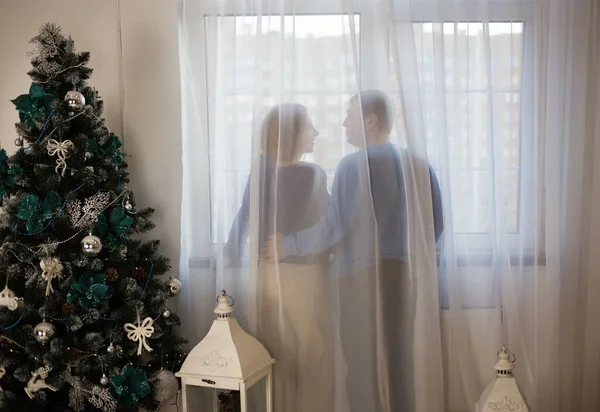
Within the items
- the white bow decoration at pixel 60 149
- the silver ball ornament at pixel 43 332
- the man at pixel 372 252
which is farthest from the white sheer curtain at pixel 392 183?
the silver ball ornament at pixel 43 332

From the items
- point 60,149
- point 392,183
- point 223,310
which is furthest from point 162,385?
point 392,183

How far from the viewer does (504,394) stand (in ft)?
7.03

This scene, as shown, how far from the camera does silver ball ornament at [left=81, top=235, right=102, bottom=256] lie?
7.16ft

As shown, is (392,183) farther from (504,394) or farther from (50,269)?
(50,269)

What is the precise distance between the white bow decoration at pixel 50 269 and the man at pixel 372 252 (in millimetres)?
794

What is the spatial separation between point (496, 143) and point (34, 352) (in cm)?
194

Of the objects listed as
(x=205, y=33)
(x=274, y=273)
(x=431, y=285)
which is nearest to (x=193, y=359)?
(x=274, y=273)

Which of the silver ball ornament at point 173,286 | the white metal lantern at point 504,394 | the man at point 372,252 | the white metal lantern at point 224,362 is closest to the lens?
the white metal lantern at point 504,394

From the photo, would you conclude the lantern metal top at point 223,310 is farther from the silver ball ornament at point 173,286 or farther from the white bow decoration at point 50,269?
the white bow decoration at point 50,269

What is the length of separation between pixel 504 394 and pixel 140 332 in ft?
4.32

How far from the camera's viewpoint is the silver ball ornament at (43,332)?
7.06ft

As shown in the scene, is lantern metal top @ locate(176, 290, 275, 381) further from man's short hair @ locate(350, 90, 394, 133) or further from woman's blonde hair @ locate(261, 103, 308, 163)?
man's short hair @ locate(350, 90, 394, 133)

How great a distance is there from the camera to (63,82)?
2.27m

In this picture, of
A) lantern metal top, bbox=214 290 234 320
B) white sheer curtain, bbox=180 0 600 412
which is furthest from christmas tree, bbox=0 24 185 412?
white sheer curtain, bbox=180 0 600 412
